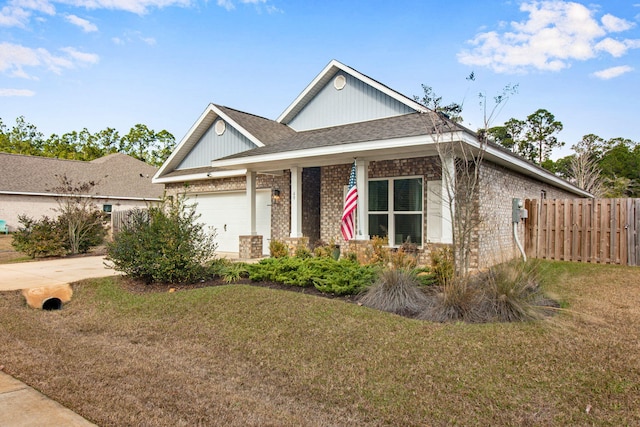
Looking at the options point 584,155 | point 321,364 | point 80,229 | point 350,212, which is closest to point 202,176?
point 80,229

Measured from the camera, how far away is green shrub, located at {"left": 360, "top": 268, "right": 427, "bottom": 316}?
611 cm

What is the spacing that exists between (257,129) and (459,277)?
10.0m

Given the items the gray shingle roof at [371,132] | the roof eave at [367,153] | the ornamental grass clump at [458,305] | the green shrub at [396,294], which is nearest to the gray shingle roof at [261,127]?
the gray shingle roof at [371,132]

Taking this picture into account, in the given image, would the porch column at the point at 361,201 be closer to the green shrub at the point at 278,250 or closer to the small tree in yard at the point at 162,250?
the green shrub at the point at 278,250

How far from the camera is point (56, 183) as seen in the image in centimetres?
2652

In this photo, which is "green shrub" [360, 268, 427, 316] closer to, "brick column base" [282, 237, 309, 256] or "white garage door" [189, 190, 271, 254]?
"brick column base" [282, 237, 309, 256]

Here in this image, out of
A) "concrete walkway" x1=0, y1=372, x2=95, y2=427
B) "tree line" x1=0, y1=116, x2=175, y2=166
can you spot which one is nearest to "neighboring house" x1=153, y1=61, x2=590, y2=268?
"concrete walkway" x1=0, y1=372, x2=95, y2=427

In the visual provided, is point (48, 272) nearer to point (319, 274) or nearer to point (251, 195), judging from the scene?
point (251, 195)

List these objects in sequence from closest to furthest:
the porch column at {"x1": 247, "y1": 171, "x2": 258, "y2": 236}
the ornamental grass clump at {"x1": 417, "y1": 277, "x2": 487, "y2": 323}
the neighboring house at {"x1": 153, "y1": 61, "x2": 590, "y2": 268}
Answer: the ornamental grass clump at {"x1": 417, "y1": 277, "x2": 487, "y2": 323} → the neighboring house at {"x1": 153, "y1": 61, "x2": 590, "y2": 268} → the porch column at {"x1": 247, "y1": 171, "x2": 258, "y2": 236}

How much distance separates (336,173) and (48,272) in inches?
320

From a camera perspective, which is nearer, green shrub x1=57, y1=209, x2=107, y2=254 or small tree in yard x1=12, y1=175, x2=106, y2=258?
small tree in yard x1=12, y1=175, x2=106, y2=258

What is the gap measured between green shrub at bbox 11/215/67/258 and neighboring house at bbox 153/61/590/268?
4527 millimetres

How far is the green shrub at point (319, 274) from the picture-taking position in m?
6.99

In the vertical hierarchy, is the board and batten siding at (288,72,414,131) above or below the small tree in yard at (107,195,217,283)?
above
